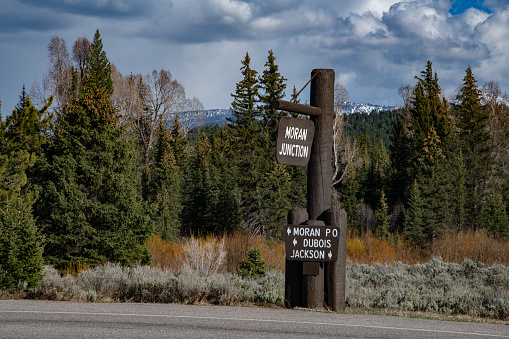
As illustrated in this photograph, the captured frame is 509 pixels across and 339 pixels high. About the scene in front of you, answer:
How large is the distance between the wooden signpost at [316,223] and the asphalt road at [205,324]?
636 mm

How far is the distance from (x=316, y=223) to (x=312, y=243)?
0.34 metres

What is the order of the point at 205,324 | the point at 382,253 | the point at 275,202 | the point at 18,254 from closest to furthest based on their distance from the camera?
the point at 205,324, the point at 18,254, the point at 382,253, the point at 275,202

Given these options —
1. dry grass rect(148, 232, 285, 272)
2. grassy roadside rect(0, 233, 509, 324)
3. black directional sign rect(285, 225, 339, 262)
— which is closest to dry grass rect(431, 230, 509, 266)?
dry grass rect(148, 232, 285, 272)

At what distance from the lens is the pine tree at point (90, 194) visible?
1706 centimetres

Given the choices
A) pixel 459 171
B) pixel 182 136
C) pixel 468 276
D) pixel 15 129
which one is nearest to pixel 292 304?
pixel 468 276

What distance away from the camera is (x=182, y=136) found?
2464 inches

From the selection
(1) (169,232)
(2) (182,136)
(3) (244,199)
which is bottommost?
(1) (169,232)

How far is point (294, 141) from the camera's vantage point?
818 cm

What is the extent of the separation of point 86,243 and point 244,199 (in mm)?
21258

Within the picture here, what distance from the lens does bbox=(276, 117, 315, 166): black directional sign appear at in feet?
26.4

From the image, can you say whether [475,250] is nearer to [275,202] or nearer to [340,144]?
[275,202]

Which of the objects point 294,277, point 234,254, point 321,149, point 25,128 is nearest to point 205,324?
point 294,277

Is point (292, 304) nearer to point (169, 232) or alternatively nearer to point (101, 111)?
point (101, 111)

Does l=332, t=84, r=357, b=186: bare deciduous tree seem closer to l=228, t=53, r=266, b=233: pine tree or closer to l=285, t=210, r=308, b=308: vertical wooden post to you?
l=228, t=53, r=266, b=233: pine tree
